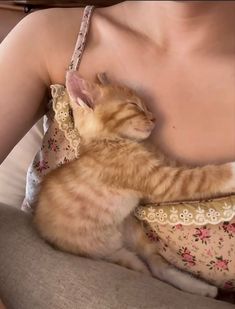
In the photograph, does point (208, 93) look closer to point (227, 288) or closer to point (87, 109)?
point (87, 109)

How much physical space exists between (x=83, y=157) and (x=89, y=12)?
10.8 inches

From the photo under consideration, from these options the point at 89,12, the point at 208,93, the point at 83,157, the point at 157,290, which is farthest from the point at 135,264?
the point at 89,12

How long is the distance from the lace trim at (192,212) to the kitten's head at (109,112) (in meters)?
0.13

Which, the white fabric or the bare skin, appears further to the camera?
the white fabric

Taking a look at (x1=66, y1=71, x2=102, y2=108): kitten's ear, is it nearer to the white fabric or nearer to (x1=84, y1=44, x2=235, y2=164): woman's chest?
(x1=84, y1=44, x2=235, y2=164): woman's chest

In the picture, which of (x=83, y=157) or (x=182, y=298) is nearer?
(x=182, y=298)

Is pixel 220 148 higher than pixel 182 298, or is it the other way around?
pixel 220 148

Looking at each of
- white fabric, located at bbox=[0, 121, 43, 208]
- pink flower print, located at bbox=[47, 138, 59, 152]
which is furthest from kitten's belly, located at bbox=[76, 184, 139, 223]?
white fabric, located at bbox=[0, 121, 43, 208]

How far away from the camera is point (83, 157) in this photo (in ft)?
2.71

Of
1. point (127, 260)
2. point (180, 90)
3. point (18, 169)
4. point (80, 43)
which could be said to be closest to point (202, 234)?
point (127, 260)

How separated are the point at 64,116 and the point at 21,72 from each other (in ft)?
0.38

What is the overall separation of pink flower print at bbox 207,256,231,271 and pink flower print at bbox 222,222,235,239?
0.05 metres

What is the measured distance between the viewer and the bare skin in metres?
0.78

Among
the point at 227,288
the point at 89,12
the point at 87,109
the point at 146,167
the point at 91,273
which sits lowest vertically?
the point at 227,288
